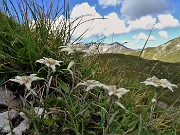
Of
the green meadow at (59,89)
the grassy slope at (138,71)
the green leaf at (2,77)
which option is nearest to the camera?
the green meadow at (59,89)

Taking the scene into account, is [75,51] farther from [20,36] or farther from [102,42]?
[102,42]

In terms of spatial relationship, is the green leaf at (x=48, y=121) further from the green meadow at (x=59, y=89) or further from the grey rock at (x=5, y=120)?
the grey rock at (x=5, y=120)

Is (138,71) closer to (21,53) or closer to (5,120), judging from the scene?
(21,53)

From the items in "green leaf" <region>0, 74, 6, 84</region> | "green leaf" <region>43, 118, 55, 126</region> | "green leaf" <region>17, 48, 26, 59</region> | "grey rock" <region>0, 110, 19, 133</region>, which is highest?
"green leaf" <region>17, 48, 26, 59</region>

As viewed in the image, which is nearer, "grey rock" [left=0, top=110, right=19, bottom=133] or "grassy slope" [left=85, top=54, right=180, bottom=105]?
"grey rock" [left=0, top=110, right=19, bottom=133]

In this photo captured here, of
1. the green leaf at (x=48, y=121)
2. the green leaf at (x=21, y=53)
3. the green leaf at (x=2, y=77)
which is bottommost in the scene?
the green leaf at (x=48, y=121)

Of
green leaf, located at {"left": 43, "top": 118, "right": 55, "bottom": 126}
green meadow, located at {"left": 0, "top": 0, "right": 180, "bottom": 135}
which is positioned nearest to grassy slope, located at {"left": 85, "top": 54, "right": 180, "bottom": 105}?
green meadow, located at {"left": 0, "top": 0, "right": 180, "bottom": 135}

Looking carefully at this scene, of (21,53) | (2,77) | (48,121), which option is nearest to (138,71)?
(21,53)

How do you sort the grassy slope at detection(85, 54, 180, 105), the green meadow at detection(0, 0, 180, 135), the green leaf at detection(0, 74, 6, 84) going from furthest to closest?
the grassy slope at detection(85, 54, 180, 105) < the green leaf at detection(0, 74, 6, 84) < the green meadow at detection(0, 0, 180, 135)

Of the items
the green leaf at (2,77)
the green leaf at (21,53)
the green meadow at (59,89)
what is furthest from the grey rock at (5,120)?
the green leaf at (21,53)

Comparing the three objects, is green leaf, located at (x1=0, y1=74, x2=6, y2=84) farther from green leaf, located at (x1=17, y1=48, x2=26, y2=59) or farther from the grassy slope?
the grassy slope

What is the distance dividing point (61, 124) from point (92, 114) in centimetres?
69

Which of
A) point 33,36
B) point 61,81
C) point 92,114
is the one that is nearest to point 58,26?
point 33,36

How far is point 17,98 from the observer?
6.11m
